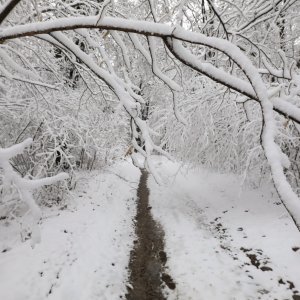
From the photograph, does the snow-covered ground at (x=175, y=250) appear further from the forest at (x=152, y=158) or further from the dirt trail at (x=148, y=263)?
the dirt trail at (x=148, y=263)

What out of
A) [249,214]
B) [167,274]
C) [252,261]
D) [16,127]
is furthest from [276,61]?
[16,127]

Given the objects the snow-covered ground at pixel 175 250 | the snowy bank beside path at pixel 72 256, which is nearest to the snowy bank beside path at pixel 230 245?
the snow-covered ground at pixel 175 250

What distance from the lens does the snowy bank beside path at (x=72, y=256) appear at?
582cm

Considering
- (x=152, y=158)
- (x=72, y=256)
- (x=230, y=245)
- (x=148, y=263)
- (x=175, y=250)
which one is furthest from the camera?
(x=152, y=158)

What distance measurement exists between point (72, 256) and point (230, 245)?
3792mm

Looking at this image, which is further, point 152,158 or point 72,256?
point 152,158

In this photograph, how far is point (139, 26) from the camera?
1.57 m

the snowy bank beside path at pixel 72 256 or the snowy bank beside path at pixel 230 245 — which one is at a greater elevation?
the snowy bank beside path at pixel 230 245

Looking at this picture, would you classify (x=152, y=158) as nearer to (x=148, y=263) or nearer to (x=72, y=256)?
(x=148, y=263)

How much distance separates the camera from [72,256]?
23.4ft

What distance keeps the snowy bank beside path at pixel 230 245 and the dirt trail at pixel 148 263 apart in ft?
0.70

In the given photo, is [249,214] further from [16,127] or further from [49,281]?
[16,127]

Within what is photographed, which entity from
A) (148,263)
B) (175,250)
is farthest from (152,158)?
(148,263)

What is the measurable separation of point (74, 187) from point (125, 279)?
6285 millimetres
